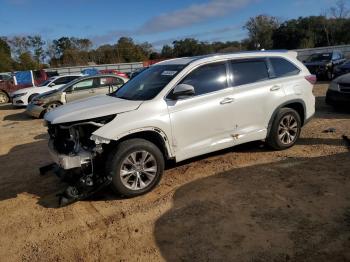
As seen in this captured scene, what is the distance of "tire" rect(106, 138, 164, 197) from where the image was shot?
4.89m

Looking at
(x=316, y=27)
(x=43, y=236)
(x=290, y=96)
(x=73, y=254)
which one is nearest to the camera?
(x=73, y=254)

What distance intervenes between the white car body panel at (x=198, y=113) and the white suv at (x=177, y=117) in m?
0.01

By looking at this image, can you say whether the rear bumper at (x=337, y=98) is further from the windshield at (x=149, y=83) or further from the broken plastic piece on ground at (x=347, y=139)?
the windshield at (x=149, y=83)

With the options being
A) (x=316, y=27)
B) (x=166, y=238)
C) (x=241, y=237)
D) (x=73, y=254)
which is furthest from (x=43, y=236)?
(x=316, y=27)

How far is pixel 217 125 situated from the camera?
573 centimetres

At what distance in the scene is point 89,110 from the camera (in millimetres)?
5109

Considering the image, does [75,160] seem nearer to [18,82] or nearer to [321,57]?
[321,57]

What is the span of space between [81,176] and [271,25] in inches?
2476

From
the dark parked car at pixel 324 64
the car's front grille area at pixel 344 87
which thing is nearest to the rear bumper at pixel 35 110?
the car's front grille area at pixel 344 87

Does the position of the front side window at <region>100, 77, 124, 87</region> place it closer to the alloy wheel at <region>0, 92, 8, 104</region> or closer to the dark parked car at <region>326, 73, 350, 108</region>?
the dark parked car at <region>326, 73, 350, 108</region>

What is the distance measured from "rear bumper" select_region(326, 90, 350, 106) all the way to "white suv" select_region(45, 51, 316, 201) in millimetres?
3473

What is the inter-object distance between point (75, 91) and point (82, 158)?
869 centimetres

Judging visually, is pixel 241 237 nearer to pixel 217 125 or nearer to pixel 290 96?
pixel 217 125

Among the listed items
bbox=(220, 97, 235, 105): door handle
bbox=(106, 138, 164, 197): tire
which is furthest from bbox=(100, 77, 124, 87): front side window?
bbox=(106, 138, 164, 197): tire
